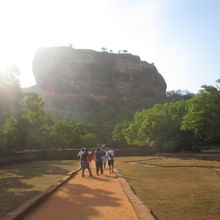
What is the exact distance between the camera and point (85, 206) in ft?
26.4

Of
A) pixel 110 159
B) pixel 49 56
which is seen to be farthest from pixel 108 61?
pixel 110 159

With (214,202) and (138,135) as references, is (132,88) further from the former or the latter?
(214,202)

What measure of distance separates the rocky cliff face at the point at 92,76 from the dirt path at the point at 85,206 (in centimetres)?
10398

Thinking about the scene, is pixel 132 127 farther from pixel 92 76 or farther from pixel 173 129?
pixel 92 76

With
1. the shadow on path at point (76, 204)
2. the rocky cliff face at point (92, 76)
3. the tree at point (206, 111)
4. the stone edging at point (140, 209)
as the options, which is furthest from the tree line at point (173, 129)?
the rocky cliff face at point (92, 76)

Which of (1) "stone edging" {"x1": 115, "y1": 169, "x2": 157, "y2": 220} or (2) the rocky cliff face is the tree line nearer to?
(1) "stone edging" {"x1": 115, "y1": 169, "x2": 157, "y2": 220}

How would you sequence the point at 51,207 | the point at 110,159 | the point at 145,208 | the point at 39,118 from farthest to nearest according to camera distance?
the point at 39,118
the point at 110,159
the point at 51,207
the point at 145,208

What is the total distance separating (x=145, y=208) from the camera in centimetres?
735

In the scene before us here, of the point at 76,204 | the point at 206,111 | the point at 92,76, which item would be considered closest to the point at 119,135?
the point at 206,111

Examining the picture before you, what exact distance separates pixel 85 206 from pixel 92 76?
117 m

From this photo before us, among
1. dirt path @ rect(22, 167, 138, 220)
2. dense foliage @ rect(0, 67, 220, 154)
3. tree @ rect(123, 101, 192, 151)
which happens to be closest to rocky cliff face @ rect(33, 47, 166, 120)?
dense foliage @ rect(0, 67, 220, 154)

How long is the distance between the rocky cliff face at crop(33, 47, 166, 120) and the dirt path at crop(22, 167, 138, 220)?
103981 millimetres

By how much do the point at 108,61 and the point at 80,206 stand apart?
122 metres

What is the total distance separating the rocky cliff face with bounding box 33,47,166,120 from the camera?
118 meters
